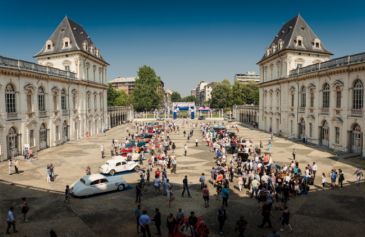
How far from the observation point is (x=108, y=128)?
6662 cm

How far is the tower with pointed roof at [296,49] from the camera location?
48688 millimetres

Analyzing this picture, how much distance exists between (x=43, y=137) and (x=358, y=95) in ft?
129

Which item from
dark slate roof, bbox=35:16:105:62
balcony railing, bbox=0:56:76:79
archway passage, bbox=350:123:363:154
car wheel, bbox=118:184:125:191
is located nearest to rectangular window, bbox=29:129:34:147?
balcony railing, bbox=0:56:76:79

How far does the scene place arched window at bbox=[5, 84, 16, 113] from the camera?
31661 mm

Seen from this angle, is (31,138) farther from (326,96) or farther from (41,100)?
(326,96)

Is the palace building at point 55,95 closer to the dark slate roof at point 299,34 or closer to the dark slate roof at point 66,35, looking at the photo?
the dark slate roof at point 66,35

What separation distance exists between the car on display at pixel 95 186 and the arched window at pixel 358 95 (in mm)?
27072

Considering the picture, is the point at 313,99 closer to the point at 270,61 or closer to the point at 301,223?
the point at 270,61

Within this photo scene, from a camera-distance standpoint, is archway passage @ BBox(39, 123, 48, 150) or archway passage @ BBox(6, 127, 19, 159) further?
archway passage @ BBox(39, 123, 48, 150)

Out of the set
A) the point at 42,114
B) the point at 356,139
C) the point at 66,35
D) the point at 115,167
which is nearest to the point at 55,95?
the point at 42,114

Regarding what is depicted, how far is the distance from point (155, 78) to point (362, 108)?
75060mm

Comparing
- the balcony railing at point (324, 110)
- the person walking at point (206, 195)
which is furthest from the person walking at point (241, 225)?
the balcony railing at point (324, 110)

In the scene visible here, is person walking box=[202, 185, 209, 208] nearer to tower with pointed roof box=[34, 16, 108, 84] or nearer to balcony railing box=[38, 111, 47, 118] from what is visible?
balcony railing box=[38, 111, 47, 118]

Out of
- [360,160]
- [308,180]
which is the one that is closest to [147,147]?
[308,180]
